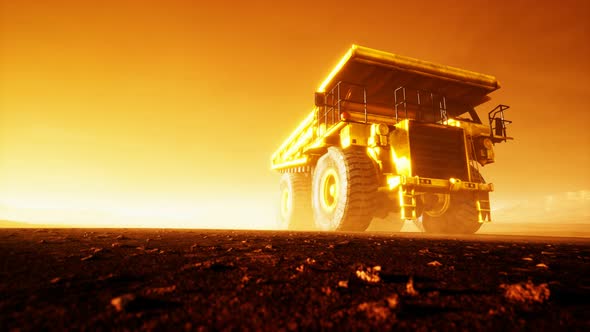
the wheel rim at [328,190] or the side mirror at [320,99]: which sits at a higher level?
the side mirror at [320,99]

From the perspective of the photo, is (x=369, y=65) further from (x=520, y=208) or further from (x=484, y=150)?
(x=520, y=208)

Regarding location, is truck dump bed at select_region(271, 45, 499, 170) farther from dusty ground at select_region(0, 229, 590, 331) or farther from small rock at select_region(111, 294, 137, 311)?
small rock at select_region(111, 294, 137, 311)

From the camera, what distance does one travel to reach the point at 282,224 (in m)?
10.9

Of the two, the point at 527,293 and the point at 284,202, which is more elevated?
the point at 284,202

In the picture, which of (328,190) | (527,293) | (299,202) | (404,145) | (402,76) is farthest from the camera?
(299,202)

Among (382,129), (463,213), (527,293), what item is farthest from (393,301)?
(463,213)

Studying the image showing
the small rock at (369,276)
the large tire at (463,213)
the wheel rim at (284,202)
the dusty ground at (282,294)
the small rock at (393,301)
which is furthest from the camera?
the wheel rim at (284,202)

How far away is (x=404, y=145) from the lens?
17.7 ft

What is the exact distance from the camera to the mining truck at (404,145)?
5.38 metres

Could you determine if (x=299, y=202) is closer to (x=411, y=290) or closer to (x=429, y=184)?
(x=429, y=184)

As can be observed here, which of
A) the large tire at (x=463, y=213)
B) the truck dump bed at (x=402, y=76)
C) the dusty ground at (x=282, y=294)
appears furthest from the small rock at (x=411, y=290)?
the large tire at (x=463, y=213)

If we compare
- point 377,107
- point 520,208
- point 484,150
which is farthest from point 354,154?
point 520,208

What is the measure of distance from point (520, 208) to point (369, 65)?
102m

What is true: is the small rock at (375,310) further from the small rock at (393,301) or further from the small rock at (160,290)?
the small rock at (160,290)
